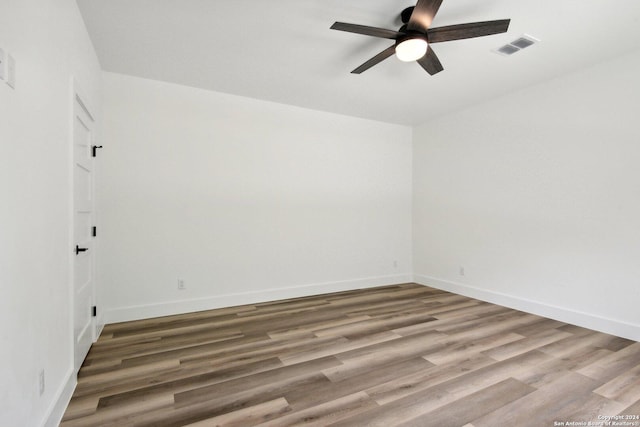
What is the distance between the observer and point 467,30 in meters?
2.19

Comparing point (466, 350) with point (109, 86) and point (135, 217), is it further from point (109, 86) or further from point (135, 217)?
point (109, 86)

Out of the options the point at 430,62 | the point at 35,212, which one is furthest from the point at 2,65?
the point at 430,62

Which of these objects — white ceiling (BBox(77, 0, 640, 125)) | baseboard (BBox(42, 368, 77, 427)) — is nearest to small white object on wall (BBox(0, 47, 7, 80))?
white ceiling (BBox(77, 0, 640, 125))

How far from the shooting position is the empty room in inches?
71.4

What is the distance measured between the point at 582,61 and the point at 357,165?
2.90 metres

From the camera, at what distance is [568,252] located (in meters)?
3.44

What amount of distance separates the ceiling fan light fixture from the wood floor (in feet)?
8.13

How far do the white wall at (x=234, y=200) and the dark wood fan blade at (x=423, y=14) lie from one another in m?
2.47

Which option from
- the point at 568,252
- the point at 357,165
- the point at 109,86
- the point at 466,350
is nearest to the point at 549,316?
the point at 568,252

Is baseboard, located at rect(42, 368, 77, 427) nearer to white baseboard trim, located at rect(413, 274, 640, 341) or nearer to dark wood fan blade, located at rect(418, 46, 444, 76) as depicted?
dark wood fan blade, located at rect(418, 46, 444, 76)

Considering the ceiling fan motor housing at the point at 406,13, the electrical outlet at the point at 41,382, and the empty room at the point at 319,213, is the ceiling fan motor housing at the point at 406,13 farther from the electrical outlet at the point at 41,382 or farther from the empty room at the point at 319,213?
the electrical outlet at the point at 41,382

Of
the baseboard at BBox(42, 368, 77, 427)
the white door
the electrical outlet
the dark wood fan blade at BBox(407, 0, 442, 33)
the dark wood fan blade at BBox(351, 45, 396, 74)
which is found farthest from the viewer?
the dark wood fan blade at BBox(351, 45, 396, 74)

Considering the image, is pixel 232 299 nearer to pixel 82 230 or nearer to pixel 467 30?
pixel 82 230

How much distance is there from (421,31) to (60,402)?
11.1 feet
